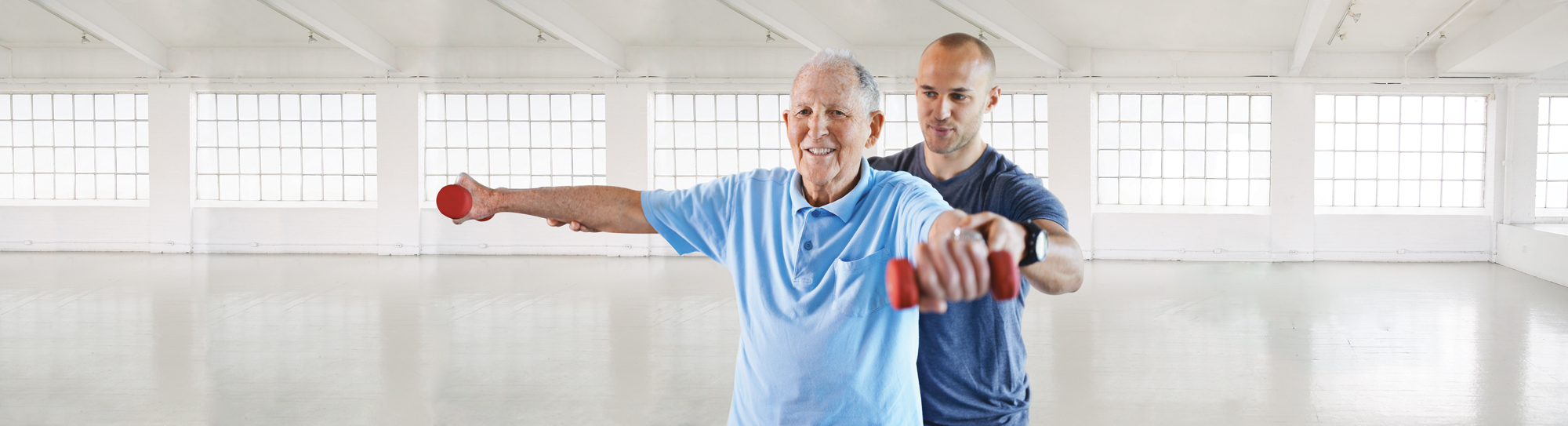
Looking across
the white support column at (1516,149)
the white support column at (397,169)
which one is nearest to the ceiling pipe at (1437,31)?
the white support column at (1516,149)

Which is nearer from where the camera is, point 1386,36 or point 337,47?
point 1386,36

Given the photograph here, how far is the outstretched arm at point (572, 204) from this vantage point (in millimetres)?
1479

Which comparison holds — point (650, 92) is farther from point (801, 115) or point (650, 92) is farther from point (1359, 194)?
point (801, 115)

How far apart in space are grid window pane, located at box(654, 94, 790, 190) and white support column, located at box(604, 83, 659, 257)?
32cm

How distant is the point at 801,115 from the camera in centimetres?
132

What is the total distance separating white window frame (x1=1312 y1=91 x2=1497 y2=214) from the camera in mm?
11281

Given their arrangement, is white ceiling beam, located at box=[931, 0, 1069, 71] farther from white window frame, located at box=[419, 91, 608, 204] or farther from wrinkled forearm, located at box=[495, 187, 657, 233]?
wrinkled forearm, located at box=[495, 187, 657, 233]

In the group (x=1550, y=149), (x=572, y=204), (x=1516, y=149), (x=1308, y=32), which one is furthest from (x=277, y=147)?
(x=1550, y=149)

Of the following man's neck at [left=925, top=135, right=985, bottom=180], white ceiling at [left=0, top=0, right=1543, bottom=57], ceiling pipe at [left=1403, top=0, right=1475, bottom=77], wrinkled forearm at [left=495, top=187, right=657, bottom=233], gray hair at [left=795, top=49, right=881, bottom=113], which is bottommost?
wrinkled forearm at [left=495, top=187, right=657, bottom=233]

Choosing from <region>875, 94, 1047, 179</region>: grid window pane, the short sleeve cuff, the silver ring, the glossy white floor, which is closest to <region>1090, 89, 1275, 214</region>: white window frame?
<region>875, 94, 1047, 179</region>: grid window pane

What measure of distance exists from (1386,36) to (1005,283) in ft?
40.2

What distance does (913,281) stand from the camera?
2.65 feet

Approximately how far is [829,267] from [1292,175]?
39.7ft

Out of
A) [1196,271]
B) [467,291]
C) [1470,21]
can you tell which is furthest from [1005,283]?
[1470,21]
